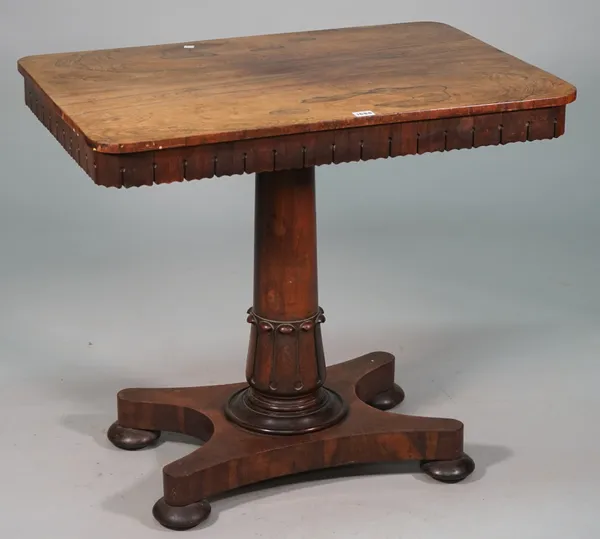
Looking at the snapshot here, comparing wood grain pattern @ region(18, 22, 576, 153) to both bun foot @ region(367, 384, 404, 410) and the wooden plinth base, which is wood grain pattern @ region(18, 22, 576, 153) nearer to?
the wooden plinth base

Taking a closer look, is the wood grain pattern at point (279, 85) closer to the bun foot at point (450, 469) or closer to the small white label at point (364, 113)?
the small white label at point (364, 113)

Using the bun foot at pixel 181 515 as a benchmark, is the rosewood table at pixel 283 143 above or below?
above

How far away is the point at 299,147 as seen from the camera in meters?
3.94

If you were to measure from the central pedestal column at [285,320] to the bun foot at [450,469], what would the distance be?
28cm

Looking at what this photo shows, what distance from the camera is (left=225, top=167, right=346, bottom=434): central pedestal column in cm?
436

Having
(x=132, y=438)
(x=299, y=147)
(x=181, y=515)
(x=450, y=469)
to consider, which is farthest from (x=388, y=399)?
(x=299, y=147)

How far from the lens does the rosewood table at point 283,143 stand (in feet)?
12.8

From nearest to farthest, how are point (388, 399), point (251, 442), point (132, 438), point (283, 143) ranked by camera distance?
point (283, 143) → point (251, 442) → point (132, 438) → point (388, 399)

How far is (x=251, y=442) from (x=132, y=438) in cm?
42

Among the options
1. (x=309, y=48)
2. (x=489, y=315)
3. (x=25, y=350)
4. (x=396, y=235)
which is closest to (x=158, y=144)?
(x=309, y=48)

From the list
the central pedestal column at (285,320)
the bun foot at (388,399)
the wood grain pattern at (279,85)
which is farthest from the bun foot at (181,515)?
the wood grain pattern at (279,85)

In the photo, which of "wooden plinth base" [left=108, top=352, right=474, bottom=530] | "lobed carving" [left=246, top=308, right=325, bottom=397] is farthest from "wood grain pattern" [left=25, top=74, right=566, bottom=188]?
"wooden plinth base" [left=108, top=352, right=474, bottom=530]

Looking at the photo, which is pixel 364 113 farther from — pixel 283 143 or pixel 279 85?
pixel 279 85

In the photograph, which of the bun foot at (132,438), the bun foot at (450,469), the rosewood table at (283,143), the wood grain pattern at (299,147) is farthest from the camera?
the bun foot at (132,438)
